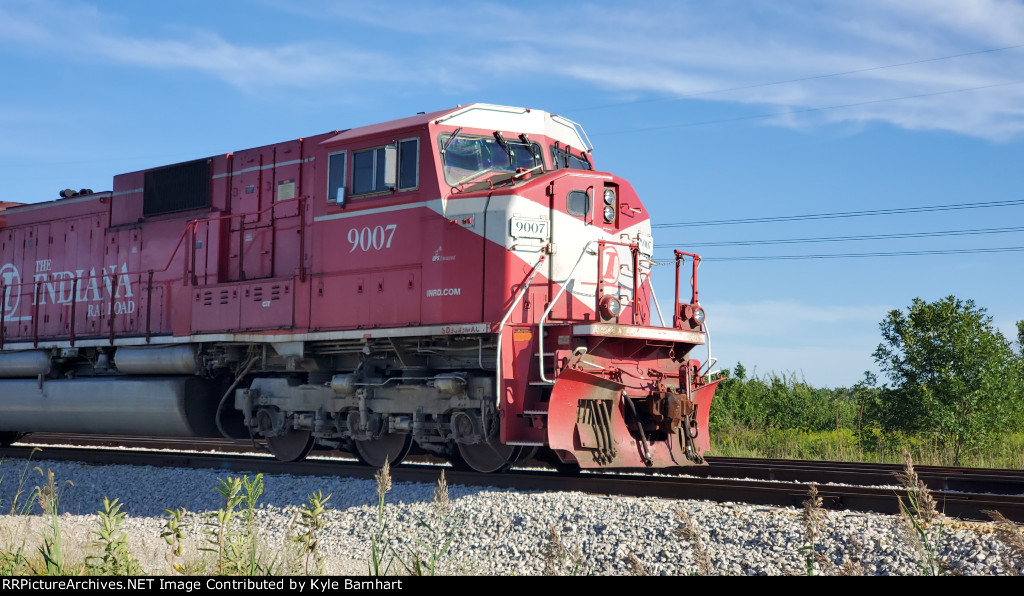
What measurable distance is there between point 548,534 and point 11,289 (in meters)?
12.7

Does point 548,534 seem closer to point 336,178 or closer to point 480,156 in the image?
point 480,156

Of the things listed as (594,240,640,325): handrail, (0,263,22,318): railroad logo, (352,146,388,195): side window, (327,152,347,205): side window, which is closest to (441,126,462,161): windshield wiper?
(352,146,388,195): side window

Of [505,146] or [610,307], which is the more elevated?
[505,146]

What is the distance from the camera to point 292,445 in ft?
36.7

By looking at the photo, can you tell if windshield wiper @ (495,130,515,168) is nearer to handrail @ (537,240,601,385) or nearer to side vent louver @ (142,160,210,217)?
handrail @ (537,240,601,385)

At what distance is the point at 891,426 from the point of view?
16203 mm

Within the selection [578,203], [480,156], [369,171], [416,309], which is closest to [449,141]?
[480,156]

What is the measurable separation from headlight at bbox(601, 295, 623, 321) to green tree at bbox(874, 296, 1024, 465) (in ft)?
28.4

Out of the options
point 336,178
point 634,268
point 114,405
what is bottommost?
point 114,405

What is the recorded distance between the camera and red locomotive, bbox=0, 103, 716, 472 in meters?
8.91

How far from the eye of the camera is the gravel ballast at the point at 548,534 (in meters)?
5.55
